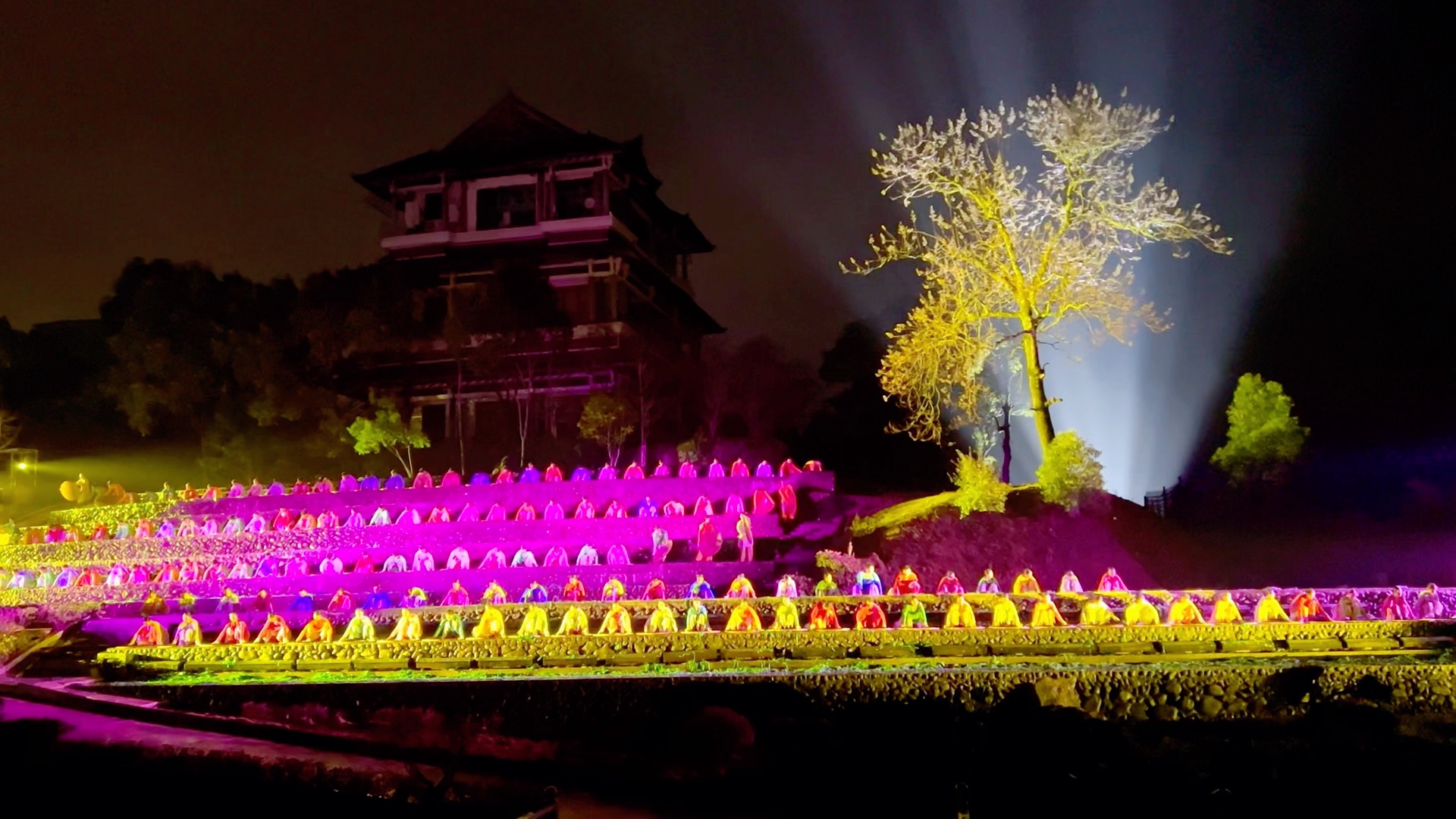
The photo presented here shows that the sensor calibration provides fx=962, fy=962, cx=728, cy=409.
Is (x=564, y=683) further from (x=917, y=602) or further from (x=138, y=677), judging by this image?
(x=138, y=677)

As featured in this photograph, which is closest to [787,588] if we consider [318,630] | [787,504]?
[787,504]

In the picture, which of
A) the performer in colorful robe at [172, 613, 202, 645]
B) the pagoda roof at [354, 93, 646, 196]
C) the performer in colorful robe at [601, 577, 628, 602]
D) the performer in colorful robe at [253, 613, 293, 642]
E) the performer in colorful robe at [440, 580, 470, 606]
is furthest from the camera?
the pagoda roof at [354, 93, 646, 196]

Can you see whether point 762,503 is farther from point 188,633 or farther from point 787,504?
point 188,633

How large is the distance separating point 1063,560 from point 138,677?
1491cm

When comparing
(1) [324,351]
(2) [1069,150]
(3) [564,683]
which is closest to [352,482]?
(1) [324,351]

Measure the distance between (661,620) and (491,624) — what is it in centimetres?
262

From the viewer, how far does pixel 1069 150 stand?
61.3 ft

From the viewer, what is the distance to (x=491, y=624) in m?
14.3

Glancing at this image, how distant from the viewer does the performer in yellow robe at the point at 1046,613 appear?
13.1 metres

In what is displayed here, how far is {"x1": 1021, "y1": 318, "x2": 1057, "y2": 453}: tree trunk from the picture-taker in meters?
19.3

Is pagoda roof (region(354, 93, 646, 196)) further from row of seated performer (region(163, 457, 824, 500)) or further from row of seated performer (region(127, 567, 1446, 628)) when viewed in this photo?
row of seated performer (region(127, 567, 1446, 628))

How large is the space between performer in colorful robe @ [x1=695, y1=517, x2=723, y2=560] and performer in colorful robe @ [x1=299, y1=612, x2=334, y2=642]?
6544mm

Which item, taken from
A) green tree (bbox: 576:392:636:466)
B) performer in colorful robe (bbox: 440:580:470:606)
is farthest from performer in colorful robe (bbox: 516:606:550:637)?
green tree (bbox: 576:392:636:466)

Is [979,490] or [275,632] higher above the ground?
[979,490]
